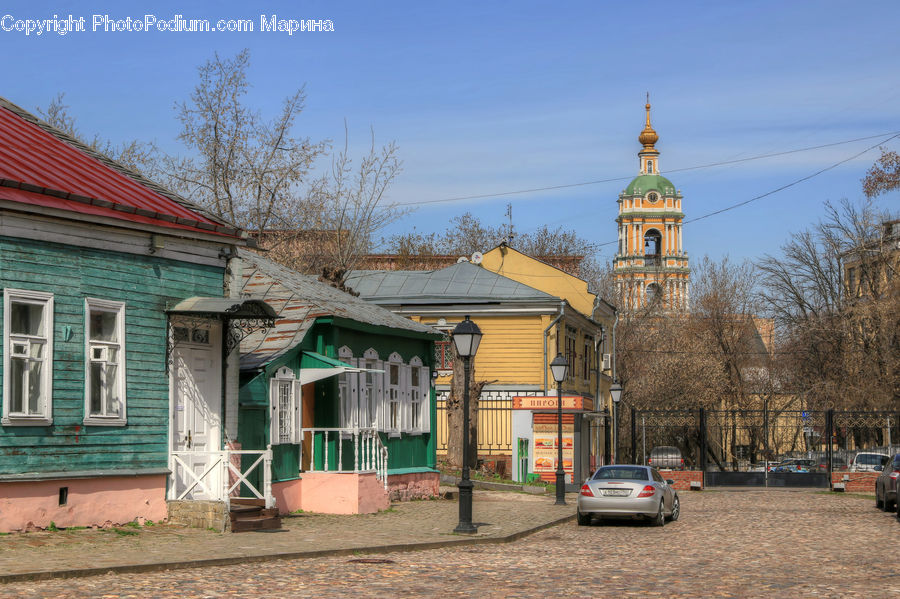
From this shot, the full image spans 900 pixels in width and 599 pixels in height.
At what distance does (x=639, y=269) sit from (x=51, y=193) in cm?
10250

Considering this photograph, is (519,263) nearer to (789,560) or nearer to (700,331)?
(700,331)

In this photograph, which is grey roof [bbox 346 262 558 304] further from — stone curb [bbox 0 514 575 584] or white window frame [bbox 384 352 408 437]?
stone curb [bbox 0 514 575 584]

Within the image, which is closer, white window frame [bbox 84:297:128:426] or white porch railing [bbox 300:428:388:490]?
white window frame [bbox 84:297:128:426]

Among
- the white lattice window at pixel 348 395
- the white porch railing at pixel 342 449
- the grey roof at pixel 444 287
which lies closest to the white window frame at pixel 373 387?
the white lattice window at pixel 348 395

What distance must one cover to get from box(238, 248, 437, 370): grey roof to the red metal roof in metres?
2.95

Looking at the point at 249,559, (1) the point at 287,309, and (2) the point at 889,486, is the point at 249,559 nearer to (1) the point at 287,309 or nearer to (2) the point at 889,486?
(1) the point at 287,309

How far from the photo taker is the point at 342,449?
24.5 meters

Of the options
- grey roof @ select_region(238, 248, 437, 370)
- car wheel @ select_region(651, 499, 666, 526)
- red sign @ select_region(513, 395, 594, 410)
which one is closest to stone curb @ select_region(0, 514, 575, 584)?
car wheel @ select_region(651, 499, 666, 526)

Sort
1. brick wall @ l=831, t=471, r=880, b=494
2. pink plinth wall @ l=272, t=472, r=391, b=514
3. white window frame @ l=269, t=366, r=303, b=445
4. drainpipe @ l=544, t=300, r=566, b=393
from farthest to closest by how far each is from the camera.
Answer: drainpipe @ l=544, t=300, r=566, b=393 → brick wall @ l=831, t=471, r=880, b=494 → pink plinth wall @ l=272, t=472, r=391, b=514 → white window frame @ l=269, t=366, r=303, b=445

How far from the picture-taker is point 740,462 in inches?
2366

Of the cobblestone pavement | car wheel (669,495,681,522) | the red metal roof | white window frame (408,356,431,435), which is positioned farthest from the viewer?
white window frame (408,356,431,435)

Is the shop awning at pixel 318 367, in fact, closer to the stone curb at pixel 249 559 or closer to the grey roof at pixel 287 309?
the grey roof at pixel 287 309

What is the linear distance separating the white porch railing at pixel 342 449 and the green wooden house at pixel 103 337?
3.19m

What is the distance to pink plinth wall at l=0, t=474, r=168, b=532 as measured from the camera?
1591 centimetres
